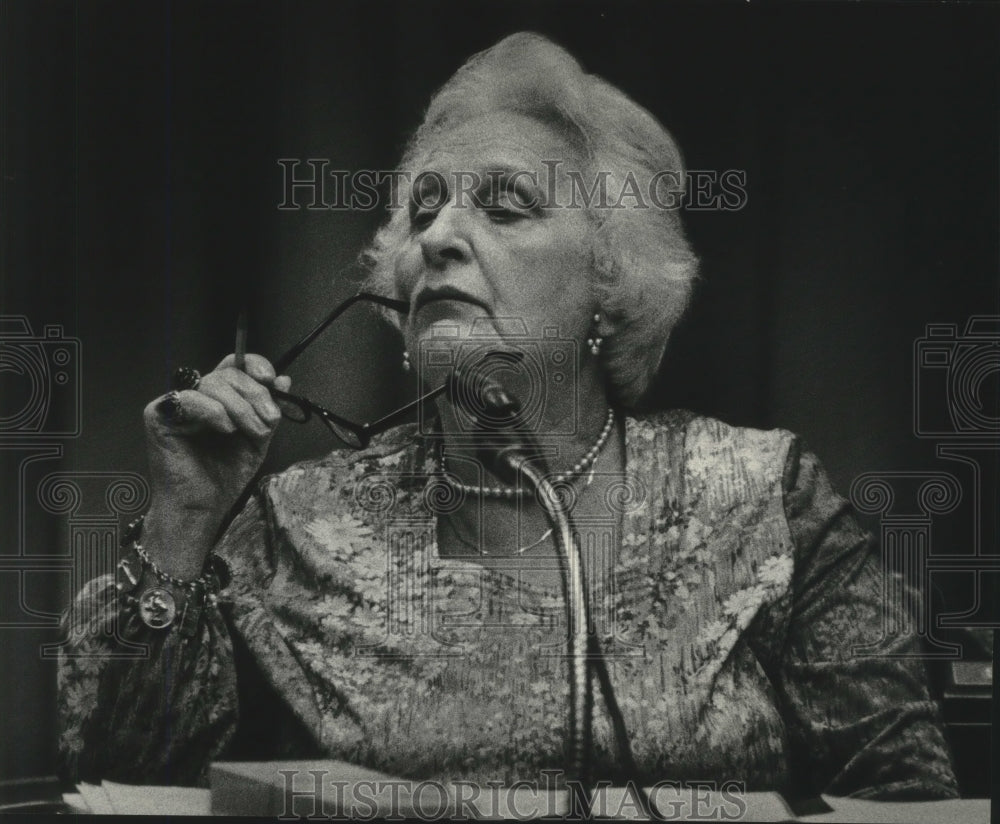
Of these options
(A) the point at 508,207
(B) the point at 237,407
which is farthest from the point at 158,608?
(A) the point at 508,207

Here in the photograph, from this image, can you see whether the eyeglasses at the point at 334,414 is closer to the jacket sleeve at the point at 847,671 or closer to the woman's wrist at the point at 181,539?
the woman's wrist at the point at 181,539

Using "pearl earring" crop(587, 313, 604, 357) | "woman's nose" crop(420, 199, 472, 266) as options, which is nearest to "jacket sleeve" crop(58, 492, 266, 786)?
"woman's nose" crop(420, 199, 472, 266)

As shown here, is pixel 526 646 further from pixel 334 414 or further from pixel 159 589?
pixel 159 589

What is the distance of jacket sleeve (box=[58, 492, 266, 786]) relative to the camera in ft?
8.48

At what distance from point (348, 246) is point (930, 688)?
1.70 metres

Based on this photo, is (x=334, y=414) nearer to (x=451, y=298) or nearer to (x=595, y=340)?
(x=451, y=298)

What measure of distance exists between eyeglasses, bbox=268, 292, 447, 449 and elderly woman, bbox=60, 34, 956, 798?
19 millimetres

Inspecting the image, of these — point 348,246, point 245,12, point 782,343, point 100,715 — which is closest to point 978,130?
point 782,343

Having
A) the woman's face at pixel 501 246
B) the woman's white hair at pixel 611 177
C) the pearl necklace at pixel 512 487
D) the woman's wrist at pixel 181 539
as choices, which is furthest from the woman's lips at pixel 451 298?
the woman's wrist at pixel 181 539

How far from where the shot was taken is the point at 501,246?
8.37ft

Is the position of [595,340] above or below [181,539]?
above

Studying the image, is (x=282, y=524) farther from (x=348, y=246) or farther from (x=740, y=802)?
(x=740, y=802)

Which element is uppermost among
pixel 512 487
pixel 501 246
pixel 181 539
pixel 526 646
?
pixel 501 246

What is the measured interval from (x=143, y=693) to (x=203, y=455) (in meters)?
0.57
